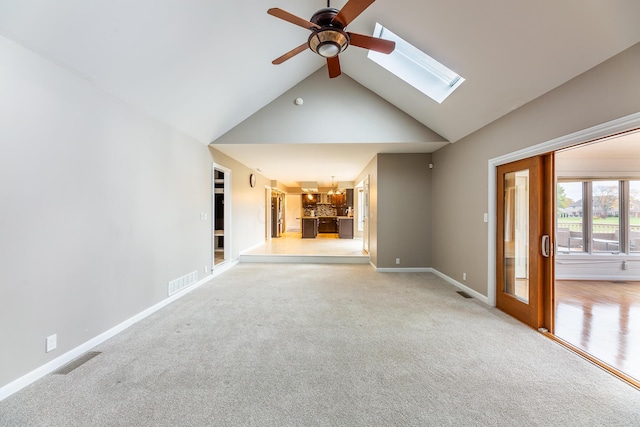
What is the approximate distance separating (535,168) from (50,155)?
4680 mm

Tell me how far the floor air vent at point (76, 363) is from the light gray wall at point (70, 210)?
0.12m

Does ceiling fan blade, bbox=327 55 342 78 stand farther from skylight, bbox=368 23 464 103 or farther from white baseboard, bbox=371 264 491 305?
white baseboard, bbox=371 264 491 305

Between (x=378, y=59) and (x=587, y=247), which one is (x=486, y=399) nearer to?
(x=378, y=59)

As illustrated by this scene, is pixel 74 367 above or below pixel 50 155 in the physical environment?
below

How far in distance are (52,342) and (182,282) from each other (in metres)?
1.78

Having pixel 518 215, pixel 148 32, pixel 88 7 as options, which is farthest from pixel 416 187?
pixel 88 7

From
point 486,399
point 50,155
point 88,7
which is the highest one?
point 88,7

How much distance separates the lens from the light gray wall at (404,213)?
5.21m

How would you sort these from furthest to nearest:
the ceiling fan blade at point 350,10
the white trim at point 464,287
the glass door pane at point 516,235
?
1. the white trim at point 464,287
2. the glass door pane at point 516,235
3. the ceiling fan blade at point 350,10

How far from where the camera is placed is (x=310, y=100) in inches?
171

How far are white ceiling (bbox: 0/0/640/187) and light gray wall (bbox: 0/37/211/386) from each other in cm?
27

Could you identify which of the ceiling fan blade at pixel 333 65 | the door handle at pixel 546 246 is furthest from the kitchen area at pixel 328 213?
the ceiling fan blade at pixel 333 65

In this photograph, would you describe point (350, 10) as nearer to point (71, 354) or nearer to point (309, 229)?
point (71, 354)

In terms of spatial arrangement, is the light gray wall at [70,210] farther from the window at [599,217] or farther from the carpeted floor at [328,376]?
the window at [599,217]
